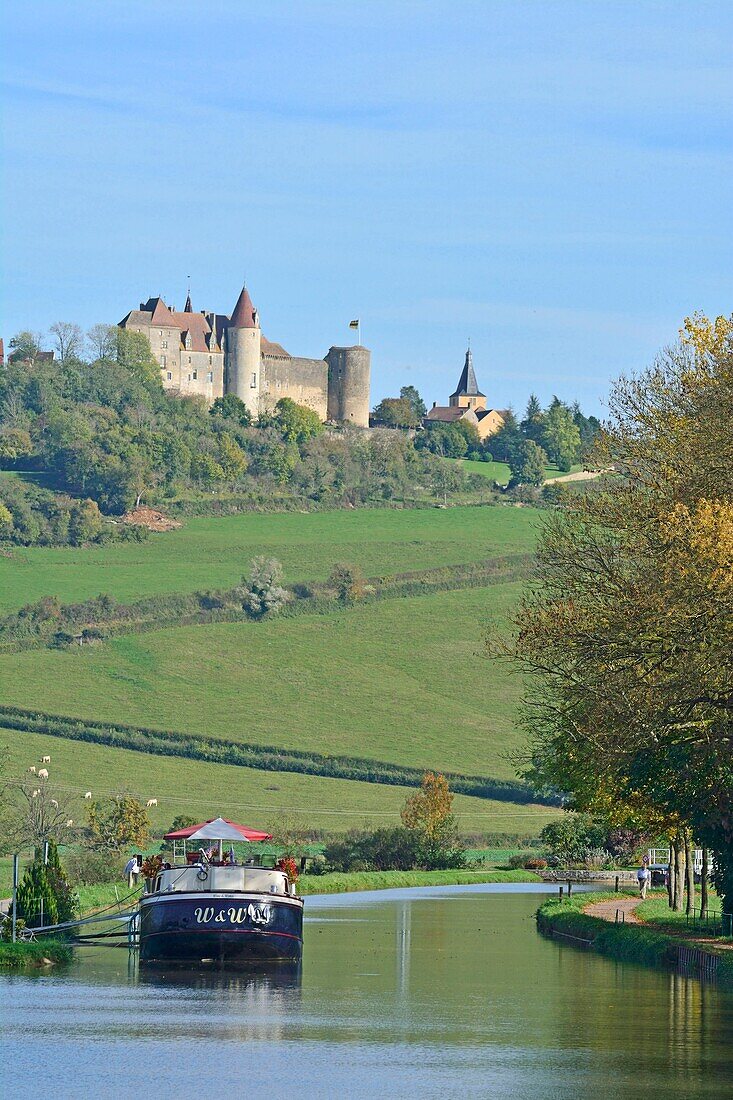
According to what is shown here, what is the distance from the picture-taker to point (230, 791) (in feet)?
324

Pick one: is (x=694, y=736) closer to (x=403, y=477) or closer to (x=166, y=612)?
(x=166, y=612)

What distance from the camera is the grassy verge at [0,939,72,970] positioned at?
30719 mm

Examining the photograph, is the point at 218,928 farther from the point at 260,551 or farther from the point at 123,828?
the point at 260,551

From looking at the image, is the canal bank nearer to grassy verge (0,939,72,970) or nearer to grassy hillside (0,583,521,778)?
grassy verge (0,939,72,970)

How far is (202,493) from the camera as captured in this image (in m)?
186

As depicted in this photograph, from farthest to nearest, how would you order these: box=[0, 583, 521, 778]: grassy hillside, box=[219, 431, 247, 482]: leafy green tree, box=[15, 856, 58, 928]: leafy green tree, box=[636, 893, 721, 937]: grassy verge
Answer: box=[219, 431, 247, 482]: leafy green tree < box=[0, 583, 521, 778]: grassy hillside < box=[636, 893, 721, 937]: grassy verge < box=[15, 856, 58, 928]: leafy green tree

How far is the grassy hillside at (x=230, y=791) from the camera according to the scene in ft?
302

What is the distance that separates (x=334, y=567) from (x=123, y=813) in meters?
77.6

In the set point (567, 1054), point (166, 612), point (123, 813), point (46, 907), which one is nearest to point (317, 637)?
point (166, 612)

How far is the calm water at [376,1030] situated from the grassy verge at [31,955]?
0.58 meters

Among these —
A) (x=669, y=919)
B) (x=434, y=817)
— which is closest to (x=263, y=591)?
(x=434, y=817)

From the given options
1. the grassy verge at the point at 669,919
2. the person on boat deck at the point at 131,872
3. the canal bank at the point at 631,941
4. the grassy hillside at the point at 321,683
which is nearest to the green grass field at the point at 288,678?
the grassy hillside at the point at 321,683

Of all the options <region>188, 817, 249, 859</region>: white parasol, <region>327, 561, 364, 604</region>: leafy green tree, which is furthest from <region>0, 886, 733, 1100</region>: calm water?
<region>327, 561, 364, 604</region>: leafy green tree

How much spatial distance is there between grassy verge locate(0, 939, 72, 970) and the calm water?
576 mm
